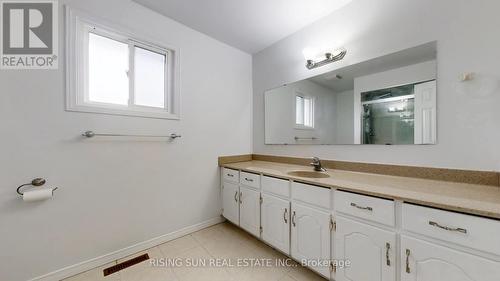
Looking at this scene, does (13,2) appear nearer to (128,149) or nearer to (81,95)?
(81,95)

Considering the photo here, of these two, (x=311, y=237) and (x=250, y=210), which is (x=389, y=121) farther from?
(x=250, y=210)

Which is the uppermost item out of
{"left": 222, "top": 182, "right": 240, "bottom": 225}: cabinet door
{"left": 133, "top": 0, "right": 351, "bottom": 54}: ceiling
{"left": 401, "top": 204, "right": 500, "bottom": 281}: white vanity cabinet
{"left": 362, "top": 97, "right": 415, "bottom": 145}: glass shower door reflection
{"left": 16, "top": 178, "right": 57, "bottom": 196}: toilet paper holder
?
{"left": 133, "top": 0, "right": 351, "bottom": 54}: ceiling

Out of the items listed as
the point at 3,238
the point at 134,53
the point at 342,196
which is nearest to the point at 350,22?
the point at 342,196

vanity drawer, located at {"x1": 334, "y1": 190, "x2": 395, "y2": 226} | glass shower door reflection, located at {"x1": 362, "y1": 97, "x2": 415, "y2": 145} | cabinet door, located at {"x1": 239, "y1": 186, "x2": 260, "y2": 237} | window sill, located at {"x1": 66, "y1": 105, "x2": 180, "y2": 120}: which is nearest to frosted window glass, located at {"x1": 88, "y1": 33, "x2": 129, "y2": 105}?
window sill, located at {"x1": 66, "y1": 105, "x2": 180, "y2": 120}

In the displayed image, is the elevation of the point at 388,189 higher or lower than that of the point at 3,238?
higher

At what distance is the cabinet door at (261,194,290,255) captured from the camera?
1.54 meters

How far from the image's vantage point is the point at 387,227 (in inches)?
40.0

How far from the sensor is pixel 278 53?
2365 millimetres

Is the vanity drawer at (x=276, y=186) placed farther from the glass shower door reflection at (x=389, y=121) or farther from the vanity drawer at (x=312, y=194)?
the glass shower door reflection at (x=389, y=121)

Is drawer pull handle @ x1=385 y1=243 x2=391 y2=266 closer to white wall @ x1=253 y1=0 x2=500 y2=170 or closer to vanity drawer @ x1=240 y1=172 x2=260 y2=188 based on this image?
white wall @ x1=253 y1=0 x2=500 y2=170

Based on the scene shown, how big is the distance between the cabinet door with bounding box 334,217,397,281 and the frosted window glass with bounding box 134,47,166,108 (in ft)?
6.69

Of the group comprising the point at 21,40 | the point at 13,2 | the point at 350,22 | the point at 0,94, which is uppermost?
the point at 350,22

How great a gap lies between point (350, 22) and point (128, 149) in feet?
7.90

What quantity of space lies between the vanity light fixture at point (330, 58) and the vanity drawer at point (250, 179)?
52.7 inches
